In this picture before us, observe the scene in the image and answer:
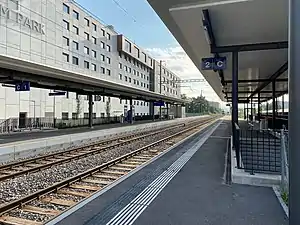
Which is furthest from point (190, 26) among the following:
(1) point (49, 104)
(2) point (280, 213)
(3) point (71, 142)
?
(1) point (49, 104)

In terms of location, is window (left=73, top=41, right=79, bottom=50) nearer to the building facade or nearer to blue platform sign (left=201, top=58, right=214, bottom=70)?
the building facade

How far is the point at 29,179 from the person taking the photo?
8.33 m

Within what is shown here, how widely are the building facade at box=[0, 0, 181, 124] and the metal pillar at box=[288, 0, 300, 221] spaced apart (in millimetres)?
25801

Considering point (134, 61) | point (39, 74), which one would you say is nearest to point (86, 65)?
point (134, 61)

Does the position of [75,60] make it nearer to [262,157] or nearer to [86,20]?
[86,20]

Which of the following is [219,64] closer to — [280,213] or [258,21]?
[258,21]

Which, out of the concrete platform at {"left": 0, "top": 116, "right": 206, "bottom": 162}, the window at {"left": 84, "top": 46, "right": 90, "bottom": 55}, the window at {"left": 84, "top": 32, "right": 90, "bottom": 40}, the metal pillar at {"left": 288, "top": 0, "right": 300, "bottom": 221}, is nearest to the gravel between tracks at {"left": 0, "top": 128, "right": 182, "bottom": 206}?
the concrete platform at {"left": 0, "top": 116, "right": 206, "bottom": 162}

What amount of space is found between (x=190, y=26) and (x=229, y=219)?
6.59m

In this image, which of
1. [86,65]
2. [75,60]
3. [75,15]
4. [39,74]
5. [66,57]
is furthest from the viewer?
[86,65]

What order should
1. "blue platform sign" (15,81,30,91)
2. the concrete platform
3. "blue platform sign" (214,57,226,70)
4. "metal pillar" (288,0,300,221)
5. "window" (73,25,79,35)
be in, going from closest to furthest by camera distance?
"metal pillar" (288,0,300,221), "blue platform sign" (214,57,226,70), the concrete platform, "blue platform sign" (15,81,30,91), "window" (73,25,79,35)

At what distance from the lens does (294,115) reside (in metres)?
1.48

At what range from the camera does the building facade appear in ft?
88.8

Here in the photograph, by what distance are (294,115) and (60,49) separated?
37002mm

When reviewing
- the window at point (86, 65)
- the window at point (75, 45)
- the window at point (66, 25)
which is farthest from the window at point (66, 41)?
the window at point (86, 65)
